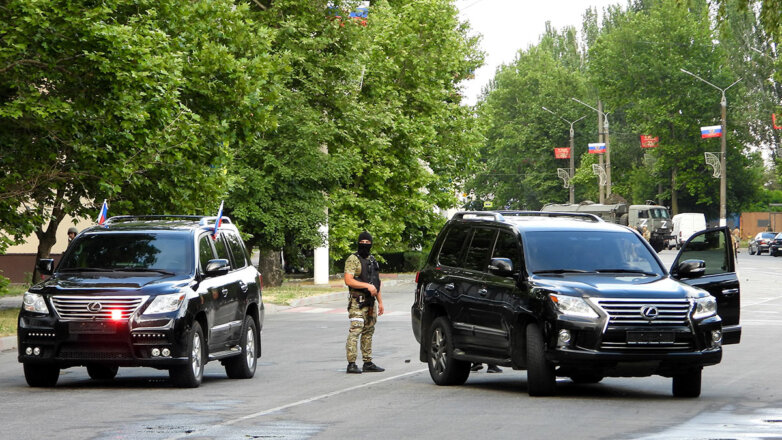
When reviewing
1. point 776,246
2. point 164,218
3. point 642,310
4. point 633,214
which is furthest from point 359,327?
point 633,214

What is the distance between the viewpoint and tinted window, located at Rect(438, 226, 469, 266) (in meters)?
14.8

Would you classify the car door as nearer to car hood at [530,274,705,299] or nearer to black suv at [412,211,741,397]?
black suv at [412,211,741,397]

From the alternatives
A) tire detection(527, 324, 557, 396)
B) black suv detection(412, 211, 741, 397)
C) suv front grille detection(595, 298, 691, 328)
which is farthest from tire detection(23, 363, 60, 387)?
suv front grille detection(595, 298, 691, 328)

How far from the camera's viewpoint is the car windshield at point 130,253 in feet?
49.0

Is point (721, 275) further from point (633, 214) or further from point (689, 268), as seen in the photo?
point (633, 214)

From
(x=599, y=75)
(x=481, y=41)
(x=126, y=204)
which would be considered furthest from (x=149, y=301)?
(x=599, y=75)

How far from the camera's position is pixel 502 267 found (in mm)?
13117

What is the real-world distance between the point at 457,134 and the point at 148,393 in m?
40.0

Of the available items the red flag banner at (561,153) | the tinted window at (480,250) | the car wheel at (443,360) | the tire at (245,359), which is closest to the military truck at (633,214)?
the red flag banner at (561,153)

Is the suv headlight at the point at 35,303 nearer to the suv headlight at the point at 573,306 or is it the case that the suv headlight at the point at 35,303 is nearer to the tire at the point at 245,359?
the tire at the point at 245,359

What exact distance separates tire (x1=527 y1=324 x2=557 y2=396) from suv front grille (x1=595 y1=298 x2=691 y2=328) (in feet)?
2.31

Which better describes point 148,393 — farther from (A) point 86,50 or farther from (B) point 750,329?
(B) point 750,329

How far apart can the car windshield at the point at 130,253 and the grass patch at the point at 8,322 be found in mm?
7458

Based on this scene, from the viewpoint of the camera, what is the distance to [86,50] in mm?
22828
